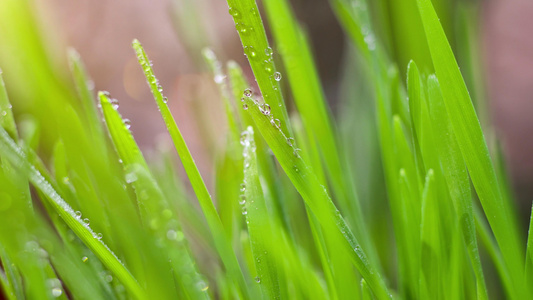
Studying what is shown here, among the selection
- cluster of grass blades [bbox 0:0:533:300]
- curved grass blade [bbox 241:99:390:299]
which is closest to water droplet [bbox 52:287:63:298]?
cluster of grass blades [bbox 0:0:533:300]

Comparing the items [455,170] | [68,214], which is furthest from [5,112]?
[455,170]

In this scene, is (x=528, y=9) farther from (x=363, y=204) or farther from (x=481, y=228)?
(x=481, y=228)

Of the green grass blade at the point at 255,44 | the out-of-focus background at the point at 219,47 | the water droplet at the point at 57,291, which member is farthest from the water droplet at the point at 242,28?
the out-of-focus background at the point at 219,47

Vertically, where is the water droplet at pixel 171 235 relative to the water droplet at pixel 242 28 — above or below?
below

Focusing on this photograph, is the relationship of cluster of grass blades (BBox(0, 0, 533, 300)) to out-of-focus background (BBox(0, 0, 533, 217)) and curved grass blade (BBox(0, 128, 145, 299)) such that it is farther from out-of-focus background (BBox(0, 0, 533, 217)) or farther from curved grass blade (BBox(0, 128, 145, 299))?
out-of-focus background (BBox(0, 0, 533, 217))

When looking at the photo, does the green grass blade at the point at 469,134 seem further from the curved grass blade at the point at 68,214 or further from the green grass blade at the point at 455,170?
the curved grass blade at the point at 68,214

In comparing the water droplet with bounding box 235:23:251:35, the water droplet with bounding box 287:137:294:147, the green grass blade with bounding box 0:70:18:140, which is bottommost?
the water droplet with bounding box 287:137:294:147
